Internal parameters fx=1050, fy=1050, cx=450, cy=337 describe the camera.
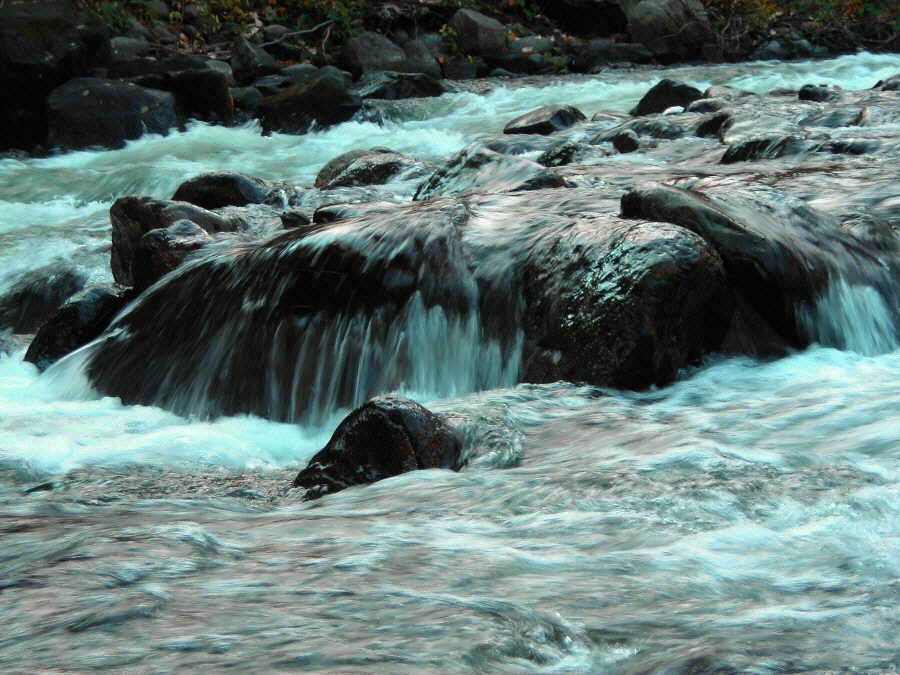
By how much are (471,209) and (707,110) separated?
19.9ft

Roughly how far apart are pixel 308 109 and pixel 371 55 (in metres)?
3.90

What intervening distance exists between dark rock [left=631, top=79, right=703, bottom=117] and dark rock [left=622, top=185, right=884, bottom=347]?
22.2 ft

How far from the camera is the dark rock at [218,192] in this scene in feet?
24.2

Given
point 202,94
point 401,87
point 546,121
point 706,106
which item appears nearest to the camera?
point 546,121

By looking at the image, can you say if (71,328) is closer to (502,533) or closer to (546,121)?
(502,533)

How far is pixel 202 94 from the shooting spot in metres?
12.6

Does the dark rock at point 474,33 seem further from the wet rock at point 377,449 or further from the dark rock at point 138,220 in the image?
the wet rock at point 377,449

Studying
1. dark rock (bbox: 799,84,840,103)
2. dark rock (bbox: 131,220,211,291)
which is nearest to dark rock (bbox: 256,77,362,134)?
dark rock (bbox: 799,84,840,103)

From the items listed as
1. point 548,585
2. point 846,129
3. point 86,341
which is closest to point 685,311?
point 548,585

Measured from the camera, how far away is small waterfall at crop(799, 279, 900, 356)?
161 inches

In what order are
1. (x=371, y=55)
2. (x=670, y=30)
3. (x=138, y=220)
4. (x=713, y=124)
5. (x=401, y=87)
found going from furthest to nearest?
(x=670, y=30)
(x=371, y=55)
(x=401, y=87)
(x=713, y=124)
(x=138, y=220)

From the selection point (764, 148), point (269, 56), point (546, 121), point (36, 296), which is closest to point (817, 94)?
point (546, 121)

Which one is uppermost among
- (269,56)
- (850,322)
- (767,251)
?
(269,56)

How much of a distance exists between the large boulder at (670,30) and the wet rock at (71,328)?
13.8 metres
